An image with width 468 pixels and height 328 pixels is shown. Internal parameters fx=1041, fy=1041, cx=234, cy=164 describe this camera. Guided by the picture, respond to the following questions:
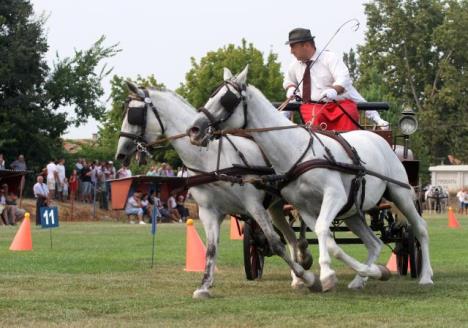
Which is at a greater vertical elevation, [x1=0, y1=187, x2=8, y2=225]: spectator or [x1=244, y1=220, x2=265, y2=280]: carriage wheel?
[x1=0, y1=187, x2=8, y2=225]: spectator

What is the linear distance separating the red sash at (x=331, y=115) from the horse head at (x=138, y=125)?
1926mm

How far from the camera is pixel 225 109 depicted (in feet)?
33.1

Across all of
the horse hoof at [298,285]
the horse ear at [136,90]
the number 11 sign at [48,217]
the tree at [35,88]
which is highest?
the tree at [35,88]

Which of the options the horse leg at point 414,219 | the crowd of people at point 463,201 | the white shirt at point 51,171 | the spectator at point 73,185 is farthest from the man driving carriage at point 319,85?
the crowd of people at point 463,201

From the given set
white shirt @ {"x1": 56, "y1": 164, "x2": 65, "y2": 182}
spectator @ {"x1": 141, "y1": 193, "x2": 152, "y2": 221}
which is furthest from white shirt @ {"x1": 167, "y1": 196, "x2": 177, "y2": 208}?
white shirt @ {"x1": 56, "y1": 164, "x2": 65, "y2": 182}

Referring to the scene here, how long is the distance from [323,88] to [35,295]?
4.10m

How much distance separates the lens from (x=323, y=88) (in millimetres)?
12047

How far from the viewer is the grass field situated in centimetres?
837

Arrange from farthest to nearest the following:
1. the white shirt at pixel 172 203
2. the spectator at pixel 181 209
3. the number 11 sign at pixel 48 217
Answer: the spectator at pixel 181 209, the white shirt at pixel 172 203, the number 11 sign at pixel 48 217

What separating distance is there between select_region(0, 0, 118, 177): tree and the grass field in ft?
75.0

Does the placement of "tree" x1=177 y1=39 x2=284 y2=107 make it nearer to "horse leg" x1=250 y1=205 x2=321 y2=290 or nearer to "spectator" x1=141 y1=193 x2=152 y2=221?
"spectator" x1=141 y1=193 x2=152 y2=221

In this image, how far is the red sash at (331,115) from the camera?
11.9 metres

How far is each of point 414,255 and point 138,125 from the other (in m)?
4.03

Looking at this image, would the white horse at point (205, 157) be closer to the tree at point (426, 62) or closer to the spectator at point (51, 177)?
the spectator at point (51, 177)
